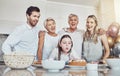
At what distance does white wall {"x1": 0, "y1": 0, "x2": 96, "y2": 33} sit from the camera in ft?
13.3

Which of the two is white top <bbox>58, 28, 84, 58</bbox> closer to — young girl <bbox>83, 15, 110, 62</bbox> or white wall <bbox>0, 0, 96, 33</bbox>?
young girl <bbox>83, 15, 110, 62</bbox>

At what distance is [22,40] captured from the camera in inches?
83.4

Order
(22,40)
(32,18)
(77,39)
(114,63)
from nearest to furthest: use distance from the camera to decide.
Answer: (114,63) → (22,40) → (32,18) → (77,39)

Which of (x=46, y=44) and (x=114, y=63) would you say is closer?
(x=114, y=63)

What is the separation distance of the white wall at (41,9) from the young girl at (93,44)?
1.52 m

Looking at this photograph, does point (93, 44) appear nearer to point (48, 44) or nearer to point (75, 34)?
point (75, 34)

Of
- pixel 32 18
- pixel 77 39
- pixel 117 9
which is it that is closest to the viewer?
pixel 32 18

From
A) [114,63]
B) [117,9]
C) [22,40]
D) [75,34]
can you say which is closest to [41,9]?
[117,9]

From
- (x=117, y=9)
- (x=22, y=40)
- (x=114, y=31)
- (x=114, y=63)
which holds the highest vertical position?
(x=117, y=9)

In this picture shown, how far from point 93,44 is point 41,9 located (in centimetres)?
205

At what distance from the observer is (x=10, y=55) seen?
1.13m

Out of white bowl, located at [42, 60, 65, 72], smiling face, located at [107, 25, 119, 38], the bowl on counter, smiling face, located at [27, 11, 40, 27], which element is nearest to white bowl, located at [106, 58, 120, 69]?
white bowl, located at [42, 60, 65, 72]

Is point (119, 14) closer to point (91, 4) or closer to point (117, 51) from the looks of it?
point (91, 4)

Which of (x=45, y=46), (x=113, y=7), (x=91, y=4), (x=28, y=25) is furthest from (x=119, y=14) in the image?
(x=28, y=25)
